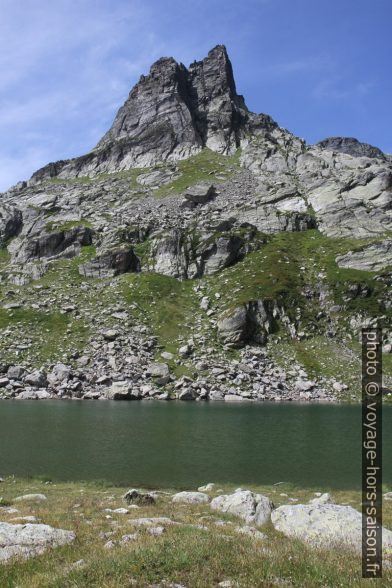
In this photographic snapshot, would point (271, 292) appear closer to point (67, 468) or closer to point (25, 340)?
point (25, 340)

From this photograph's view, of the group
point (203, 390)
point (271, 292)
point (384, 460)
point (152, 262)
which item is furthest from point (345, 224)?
point (384, 460)

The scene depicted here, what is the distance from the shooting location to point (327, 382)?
318 feet

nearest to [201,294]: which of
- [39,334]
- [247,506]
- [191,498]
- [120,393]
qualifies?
[39,334]

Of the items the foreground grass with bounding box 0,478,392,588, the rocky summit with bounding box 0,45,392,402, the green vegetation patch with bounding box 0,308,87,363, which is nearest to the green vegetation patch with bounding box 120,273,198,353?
the rocky summit with bounding box 0,45,392,402

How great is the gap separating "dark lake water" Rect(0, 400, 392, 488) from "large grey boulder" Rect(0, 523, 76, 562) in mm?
20003

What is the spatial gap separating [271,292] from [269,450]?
85109 mm

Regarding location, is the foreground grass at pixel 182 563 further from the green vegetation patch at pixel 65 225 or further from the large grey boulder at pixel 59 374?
the green vegetation patch at pixel 65 225

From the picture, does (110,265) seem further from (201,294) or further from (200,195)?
(200,195)

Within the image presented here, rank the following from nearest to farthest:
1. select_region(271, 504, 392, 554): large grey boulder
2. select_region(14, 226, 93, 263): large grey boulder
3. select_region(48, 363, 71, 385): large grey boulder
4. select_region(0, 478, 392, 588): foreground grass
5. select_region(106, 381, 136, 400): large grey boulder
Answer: select_region(0, 478, 392, 588): foreground grass → select_region(271, 504, 392, 554): large grey boulder → select_region(106, 381, 136, 400): large grey boulder → select_region(48, 363, 71, 385): large grey boulder → select_region(14, 226, 93, 263): large grey boulder

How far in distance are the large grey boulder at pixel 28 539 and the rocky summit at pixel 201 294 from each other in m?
77.1

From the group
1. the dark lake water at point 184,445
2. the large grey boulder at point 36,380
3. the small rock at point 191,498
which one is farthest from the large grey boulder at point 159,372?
the small rock at point 191,498

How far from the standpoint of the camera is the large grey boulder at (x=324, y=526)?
13.8 meters

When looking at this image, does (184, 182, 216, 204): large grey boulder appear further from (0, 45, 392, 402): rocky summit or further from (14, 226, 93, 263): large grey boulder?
(14, 226, 93, 263): large grey boulder

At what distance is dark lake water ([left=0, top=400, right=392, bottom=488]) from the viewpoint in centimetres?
3616
